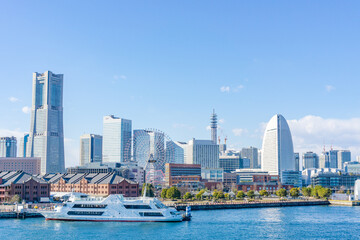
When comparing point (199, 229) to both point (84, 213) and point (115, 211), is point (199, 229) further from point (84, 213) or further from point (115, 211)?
point (84, 213)

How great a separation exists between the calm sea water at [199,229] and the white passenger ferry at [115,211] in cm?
258

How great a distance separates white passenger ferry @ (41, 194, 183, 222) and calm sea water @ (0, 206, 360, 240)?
2.58 meters

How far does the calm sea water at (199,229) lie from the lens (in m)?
73.4

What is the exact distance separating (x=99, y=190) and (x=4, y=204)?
95.6 feet

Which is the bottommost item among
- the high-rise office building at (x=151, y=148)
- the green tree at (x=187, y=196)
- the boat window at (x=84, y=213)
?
the boat window at (x=84, y=213)

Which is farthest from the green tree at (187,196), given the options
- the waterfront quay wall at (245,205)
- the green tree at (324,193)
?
the green tree at (324,193)

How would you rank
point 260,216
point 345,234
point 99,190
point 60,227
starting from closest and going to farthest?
1. point 345,234
2. point 60,227
3. point 260,216
4. point 99,190

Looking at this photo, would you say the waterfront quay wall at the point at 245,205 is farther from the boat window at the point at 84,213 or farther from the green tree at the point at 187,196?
the boat window at the point at 84,213

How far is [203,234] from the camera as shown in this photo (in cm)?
7525

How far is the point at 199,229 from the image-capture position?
→ 3174 inches

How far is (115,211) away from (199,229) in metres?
17.8

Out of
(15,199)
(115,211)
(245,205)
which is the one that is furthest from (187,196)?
(115,211)

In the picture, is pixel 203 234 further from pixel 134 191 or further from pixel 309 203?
pixel 309 203

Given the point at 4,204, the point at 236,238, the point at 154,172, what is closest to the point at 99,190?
the point at 4,204
